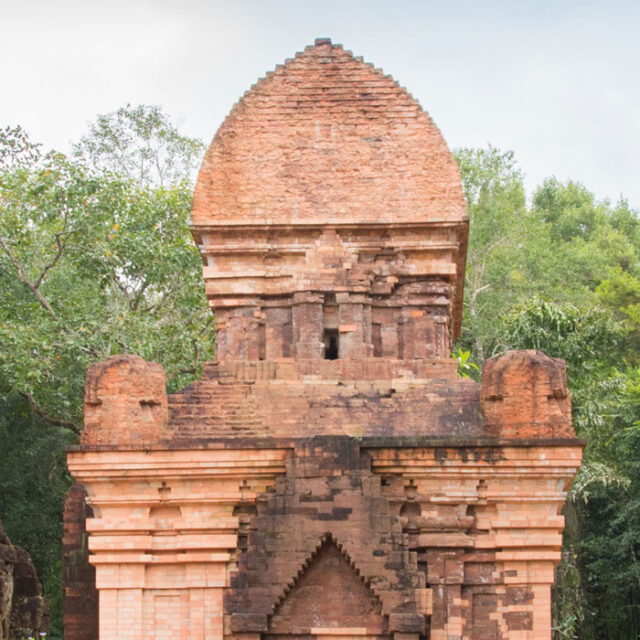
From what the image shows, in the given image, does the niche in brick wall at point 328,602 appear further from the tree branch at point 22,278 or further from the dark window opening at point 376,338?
the tree branch at point 22,278

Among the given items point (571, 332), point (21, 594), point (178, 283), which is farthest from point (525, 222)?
point (21, 594)

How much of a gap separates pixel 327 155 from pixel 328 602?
517 cm

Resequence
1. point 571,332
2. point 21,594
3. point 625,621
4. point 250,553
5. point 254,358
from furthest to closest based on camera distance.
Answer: point 625,621 < point 571,332 < point 21,594 < point 254,358 < point 250,553

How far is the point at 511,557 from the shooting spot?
12.1 m

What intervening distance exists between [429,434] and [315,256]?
2.77 meters

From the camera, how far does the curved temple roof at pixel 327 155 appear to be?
14.6 m

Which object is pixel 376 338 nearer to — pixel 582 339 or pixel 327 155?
pixel 327 155

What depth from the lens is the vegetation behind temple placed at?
21125 millimetres

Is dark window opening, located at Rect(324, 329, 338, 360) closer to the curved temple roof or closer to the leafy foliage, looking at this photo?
the curved temple roof

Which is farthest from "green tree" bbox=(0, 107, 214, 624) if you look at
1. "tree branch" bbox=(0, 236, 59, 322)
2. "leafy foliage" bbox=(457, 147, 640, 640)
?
"leafy foliage" bbox=(457, 147, 640, 640)

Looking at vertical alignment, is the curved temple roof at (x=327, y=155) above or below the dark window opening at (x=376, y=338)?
above

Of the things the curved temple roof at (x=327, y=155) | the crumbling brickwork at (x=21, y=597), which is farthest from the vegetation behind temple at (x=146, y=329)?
the curved temple roof at (x=327, y=155)

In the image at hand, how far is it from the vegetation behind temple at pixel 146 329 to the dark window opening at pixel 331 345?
6.35 meters

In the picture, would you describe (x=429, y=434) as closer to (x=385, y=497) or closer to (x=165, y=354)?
(x=385, y=497)
